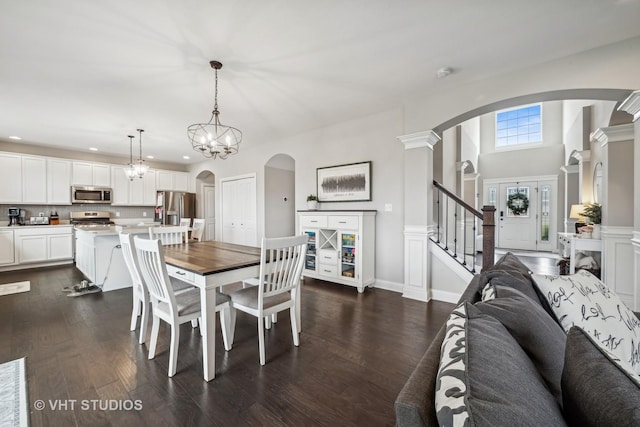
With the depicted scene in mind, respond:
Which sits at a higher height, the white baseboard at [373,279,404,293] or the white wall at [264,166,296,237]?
the white wall at [264,166,296,237]

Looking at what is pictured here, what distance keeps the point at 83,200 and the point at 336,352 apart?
6668 millimetres

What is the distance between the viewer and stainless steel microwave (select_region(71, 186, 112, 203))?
18.8ft

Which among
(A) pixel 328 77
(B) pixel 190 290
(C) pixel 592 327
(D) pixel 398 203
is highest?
(A) pixel 328 77

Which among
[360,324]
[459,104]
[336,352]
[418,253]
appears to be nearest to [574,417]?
[336,352]

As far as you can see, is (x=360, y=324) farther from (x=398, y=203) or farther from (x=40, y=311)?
(x=40, y=311)

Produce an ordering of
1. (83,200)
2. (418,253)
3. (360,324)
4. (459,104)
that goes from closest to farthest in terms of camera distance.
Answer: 1. (360,324)
2. (459,104)
3. (418,253)
4. (83,200)

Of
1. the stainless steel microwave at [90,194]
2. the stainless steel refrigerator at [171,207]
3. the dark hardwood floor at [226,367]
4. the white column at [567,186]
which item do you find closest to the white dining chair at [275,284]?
the dark hardwood floor at [226,367]

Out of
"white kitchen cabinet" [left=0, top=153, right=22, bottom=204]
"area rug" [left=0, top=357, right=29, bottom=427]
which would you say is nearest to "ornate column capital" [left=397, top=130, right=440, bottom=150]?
"area rug" [left=0, top=357, right=29, bottom=427]

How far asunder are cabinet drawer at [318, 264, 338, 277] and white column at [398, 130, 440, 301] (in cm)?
100

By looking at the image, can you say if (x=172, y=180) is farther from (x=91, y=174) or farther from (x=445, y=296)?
(x=445, y=296)

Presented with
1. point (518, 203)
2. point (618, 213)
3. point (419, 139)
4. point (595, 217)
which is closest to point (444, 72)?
point (419, 139)

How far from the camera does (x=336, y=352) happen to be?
7.12ft

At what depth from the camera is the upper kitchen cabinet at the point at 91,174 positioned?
5805 millimetres

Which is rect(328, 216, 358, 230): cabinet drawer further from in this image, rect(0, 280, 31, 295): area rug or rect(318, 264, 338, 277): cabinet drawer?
rect(0, 280, 31, 295): area rug
